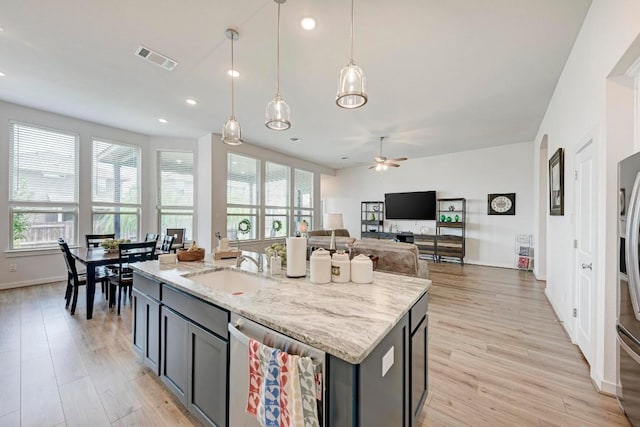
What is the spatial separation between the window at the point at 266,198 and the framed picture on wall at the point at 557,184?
5.11 meters

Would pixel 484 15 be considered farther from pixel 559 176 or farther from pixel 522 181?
pixel 522 181

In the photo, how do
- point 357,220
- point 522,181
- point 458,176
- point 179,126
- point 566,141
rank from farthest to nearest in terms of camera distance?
point 357,220 → point 458,176 → point 522,181 → point 179,126 → point 566,141

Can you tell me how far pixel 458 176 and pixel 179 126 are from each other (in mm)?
6966

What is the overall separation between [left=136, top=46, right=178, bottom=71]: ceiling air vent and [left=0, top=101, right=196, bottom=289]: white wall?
3.27 m

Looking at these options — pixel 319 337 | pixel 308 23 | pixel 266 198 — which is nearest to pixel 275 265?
pixel 319 337

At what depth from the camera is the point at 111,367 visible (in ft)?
7.20

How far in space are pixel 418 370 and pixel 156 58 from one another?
12.8 feet

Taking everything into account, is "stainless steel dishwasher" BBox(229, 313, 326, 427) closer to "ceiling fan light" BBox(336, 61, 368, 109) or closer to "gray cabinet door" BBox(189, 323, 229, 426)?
"gray cabinet door" BBox(189, 323, 229, 426)

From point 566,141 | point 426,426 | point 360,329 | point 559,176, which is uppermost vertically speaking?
point 566,141

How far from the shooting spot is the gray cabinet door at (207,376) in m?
1.35

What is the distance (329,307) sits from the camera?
1.25 meters

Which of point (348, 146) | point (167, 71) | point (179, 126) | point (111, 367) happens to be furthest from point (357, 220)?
point (111, 367)

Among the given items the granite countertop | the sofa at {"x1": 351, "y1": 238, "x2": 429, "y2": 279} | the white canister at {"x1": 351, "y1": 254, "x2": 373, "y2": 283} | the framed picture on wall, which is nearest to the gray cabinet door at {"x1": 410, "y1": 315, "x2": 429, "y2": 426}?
the granite countertop

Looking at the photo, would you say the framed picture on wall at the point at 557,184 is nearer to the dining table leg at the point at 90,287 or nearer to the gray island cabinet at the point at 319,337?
the gray island cabinet at the point at 319,337
